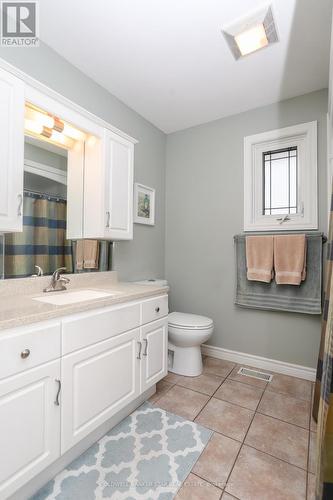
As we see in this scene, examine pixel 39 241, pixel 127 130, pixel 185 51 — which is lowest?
pixel 39 241

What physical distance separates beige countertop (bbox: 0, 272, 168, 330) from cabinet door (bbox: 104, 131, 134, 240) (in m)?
0.39

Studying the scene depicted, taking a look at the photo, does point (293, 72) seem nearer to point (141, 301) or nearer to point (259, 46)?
point (259, 46)

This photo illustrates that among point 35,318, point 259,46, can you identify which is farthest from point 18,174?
point 259,46

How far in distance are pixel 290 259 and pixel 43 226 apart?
1.91 m

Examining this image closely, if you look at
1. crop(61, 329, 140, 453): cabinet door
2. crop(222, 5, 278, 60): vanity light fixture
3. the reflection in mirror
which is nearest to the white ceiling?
crop(222, 5, 278, 60): vanity light fixture

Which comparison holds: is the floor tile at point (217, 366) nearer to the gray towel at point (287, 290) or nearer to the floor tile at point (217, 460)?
the gray towel at point (287, 290)

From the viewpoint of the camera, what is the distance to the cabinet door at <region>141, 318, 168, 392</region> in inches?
64.3

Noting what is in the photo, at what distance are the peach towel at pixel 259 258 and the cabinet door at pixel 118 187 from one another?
3.60ft

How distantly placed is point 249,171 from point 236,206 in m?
0.34

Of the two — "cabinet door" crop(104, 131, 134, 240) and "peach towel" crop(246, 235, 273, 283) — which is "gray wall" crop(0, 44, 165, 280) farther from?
"peach towel" crop(246, 235, 273, 283)

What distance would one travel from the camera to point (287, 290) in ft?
6.98

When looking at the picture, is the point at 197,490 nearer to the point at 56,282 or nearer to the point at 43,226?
the point at 56,282

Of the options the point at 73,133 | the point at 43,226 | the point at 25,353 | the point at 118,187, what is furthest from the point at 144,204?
the point at 25,353

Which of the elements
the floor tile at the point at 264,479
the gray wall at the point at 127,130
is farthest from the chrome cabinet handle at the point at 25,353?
the gray wall at the point at 127,130
